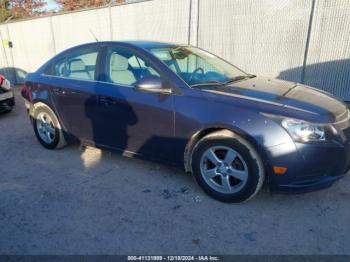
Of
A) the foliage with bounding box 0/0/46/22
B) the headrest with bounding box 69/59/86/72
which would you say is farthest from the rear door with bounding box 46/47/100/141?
the foliage with bounding box 0/0/46/22

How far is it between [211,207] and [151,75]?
159 centimetres

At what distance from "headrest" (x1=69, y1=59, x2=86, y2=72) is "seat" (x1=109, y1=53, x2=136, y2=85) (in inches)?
21.7

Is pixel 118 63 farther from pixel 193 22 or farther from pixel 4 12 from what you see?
pixel 4 12

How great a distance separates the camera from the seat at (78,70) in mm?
3885

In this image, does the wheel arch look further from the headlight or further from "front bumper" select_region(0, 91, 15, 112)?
"front bumper" select_region(0, 91, 15, 112)

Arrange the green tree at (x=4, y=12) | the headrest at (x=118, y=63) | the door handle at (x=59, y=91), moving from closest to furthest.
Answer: the headrest at (x=118, y=63) < the door handle at (x=59, y=91) < the green tree at (x=4, y=12)

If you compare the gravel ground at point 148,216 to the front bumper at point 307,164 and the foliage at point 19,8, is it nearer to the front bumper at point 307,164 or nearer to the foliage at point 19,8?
the front bumper at point 307,164

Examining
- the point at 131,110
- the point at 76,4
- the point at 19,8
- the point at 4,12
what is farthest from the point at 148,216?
the point at 19,8

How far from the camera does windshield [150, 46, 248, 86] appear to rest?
130 inches

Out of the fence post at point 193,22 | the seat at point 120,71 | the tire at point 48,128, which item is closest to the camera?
the seat at point 120,71

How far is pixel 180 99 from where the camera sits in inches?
120

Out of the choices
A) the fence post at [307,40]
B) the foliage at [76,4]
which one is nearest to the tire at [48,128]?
the fence post at [307,40]

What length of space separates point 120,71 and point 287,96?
1.99 meters

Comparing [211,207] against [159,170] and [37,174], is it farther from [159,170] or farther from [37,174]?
[37,174]
